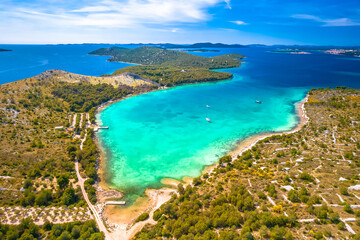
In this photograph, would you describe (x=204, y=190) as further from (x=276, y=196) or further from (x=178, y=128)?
(x=178, y=128)

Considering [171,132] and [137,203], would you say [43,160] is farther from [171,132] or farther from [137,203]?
[171,132]

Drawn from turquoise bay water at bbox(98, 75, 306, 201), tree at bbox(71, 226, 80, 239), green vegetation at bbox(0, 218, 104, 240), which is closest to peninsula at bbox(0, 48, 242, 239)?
green vegetation at bbox(0, 218, 104, 240)

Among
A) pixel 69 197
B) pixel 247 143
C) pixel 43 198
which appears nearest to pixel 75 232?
pixel 69 197

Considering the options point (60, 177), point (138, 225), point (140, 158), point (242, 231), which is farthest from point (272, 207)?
point (60, 177)

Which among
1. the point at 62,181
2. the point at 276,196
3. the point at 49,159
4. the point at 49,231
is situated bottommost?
the point at 49,231

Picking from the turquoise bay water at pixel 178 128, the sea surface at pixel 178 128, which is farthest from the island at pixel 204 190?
the turquoise bay water at pixel 178 128
